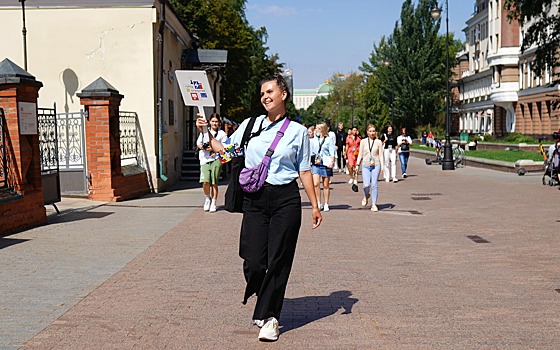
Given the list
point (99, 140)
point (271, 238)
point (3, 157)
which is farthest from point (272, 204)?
point (99, 140)

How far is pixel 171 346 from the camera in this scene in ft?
17.5

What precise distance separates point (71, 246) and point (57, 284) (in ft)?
8.63

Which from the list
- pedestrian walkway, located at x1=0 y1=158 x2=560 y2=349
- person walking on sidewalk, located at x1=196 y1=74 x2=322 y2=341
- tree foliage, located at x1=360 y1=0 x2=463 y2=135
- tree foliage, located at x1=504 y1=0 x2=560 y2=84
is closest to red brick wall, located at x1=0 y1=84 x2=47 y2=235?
pedestrian walkway, located at x1=0 y1=158 x2=560 y2=349

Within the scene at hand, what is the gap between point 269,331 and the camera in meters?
5.50

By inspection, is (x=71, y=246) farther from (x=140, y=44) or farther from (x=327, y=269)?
(x=140, y=44)

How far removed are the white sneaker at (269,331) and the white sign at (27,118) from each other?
7.50m

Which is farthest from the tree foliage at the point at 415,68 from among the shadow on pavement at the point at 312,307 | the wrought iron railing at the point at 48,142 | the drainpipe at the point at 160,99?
the shadow on pavement at the point at 312,307

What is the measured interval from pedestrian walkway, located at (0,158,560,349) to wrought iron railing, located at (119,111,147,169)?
4.91 meters

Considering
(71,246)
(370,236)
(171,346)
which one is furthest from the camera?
(370,236)

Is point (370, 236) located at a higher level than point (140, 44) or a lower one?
lower

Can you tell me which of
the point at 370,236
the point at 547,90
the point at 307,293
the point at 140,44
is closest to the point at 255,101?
→ the point at 547,90

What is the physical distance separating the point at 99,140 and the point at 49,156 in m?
2.42

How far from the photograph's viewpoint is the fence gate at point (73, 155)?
1688cm

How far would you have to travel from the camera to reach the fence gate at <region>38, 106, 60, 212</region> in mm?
13344
